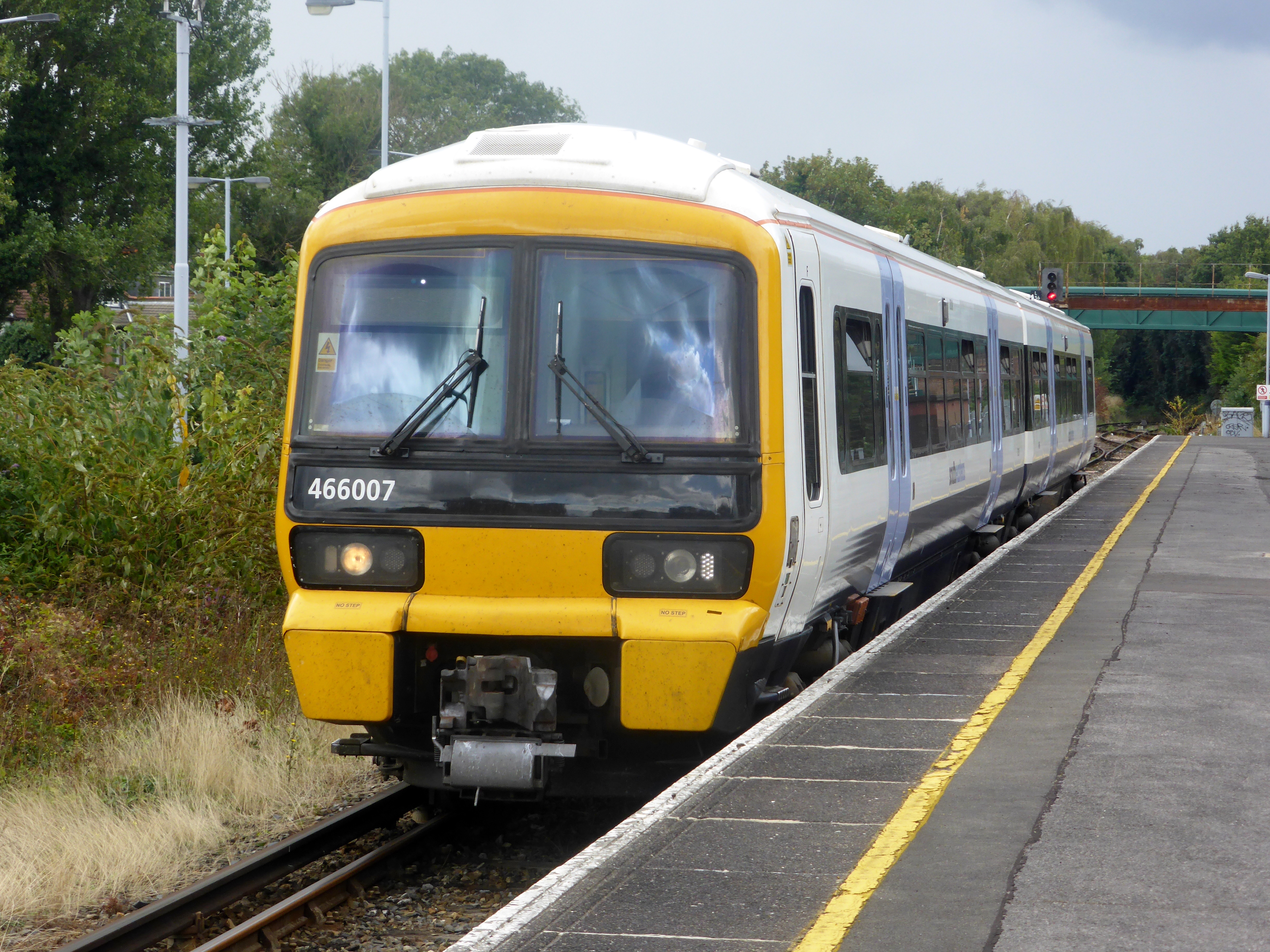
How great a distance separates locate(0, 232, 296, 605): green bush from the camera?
428 inches

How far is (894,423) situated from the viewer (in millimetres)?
9500

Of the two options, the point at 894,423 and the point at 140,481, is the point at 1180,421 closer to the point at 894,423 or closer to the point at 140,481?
the point at 894,423

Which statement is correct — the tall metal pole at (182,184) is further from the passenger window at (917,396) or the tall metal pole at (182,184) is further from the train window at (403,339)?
the train window at (403,339)

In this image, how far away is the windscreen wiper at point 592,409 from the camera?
6.23 metres

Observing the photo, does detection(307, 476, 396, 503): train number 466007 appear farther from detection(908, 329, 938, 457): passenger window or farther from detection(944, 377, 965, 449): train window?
detection(944, 377, 965, 449): train window

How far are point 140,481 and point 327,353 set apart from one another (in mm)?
4757

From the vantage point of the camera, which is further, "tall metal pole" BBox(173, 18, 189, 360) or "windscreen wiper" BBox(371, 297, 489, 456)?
"tall metal pole" BBox(173, 18, 189, 360)

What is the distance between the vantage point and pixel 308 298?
677 cm

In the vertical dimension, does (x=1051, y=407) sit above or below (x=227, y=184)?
below

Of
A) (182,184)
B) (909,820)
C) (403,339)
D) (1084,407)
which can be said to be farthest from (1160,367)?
(909,820)

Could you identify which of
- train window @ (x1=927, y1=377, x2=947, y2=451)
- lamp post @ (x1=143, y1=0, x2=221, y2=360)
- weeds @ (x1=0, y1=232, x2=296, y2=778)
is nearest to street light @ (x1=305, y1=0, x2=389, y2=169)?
lamp post @ (x1=143, y1=0, x2=221, y2=360)

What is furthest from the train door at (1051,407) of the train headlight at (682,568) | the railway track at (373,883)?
the train headlight at (682,568)

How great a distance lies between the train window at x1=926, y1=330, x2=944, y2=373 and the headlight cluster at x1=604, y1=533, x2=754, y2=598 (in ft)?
16.3

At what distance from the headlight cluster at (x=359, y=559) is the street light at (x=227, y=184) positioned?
26.7 ft
